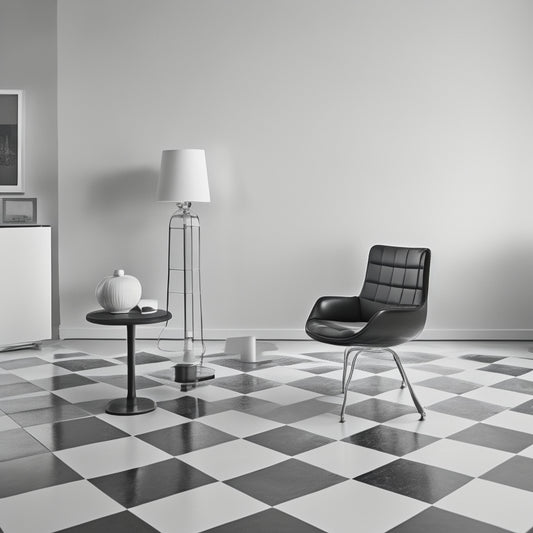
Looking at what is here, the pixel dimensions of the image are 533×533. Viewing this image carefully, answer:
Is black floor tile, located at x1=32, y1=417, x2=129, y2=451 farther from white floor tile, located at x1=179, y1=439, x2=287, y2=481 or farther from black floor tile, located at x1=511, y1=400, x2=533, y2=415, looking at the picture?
black floor tile, located at x1=511, y1=400, x2=533, y2=415

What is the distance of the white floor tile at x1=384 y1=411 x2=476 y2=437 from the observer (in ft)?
11.4

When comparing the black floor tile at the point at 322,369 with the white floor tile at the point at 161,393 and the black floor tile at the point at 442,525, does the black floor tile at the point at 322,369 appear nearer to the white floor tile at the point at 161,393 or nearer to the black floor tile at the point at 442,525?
the white floor tile at the point at 161,393

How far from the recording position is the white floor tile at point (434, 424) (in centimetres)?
346

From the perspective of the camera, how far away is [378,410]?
12.6 ft

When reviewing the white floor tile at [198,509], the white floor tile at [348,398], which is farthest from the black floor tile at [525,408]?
the white floor tile at [198,509]

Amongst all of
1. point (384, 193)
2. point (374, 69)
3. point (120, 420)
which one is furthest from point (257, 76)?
point (120, 420)

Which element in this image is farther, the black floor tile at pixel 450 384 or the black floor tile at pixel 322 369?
the black floor tile at pixel 322 369

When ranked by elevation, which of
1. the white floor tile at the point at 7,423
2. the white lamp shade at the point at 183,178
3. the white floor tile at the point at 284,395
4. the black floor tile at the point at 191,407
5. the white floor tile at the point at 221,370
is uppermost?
the white lamp shade at the point at 183,178

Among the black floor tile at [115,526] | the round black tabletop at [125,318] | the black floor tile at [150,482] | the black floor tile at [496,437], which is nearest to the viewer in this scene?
the black floor tile at [115,526]

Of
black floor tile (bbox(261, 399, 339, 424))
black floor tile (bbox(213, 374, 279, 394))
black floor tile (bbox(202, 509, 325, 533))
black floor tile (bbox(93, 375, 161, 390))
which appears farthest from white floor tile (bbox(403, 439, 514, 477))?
black floor tile (bbox(93, 375, 161, 390))

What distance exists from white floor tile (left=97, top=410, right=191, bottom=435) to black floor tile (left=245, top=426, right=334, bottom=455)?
1.62ft

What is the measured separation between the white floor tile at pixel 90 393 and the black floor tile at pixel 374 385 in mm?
1474

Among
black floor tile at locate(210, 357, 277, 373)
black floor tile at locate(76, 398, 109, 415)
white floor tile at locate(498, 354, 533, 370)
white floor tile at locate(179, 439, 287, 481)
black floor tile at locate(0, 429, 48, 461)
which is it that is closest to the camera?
white floor tile at locate(179, 439, 287, 481)

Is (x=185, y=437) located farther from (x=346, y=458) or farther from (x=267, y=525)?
(x=267, y=525)
